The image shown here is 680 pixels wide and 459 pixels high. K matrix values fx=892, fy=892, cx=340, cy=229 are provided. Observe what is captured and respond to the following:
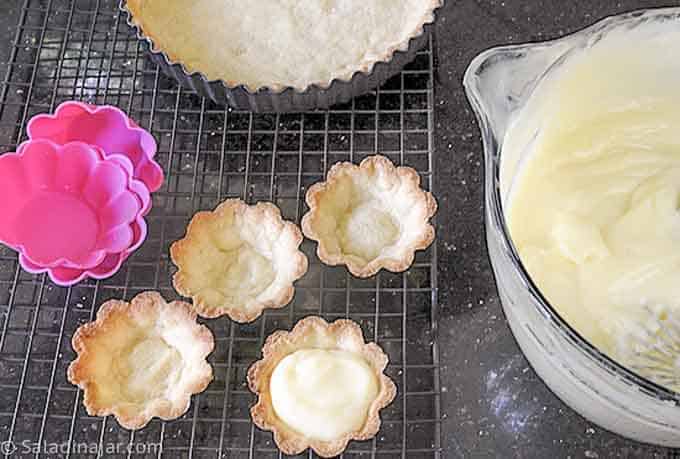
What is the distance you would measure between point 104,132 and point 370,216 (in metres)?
0.41

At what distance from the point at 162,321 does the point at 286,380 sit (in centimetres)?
19

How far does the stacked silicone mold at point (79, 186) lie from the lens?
1.22 meters

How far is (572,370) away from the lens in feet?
3.16

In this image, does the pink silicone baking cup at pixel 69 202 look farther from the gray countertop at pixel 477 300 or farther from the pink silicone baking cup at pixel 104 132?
the gray countertop at pixel 477 300

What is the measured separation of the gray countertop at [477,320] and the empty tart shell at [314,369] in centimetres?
11

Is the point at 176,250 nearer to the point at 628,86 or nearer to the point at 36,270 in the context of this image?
the point at 36,270

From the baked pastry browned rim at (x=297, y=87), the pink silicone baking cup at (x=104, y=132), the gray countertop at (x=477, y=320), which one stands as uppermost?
the baked pastry browned rim at (x=297, y=87)

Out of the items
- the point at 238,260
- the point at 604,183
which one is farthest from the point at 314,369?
the point at 604,183

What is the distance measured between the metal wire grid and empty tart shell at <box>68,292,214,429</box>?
0.04 metres

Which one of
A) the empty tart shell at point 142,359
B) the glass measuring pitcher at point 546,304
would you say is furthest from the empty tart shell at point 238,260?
the glass measuring pitcher at point 546,304

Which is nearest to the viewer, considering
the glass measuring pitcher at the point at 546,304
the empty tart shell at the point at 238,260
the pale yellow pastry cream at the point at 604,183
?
the glass measuring pitcher at the point at 546,304

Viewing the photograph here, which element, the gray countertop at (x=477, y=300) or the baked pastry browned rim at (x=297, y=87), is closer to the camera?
the gray countertop at (x=477, y=300)

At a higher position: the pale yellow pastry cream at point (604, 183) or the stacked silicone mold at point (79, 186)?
the pale yellow pastry cream at point (604, 183)

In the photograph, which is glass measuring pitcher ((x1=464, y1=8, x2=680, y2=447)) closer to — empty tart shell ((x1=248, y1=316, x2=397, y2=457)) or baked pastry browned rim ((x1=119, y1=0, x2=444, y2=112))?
empty tart shell ((x1=248, y1=316, x2=397, y2=457))
